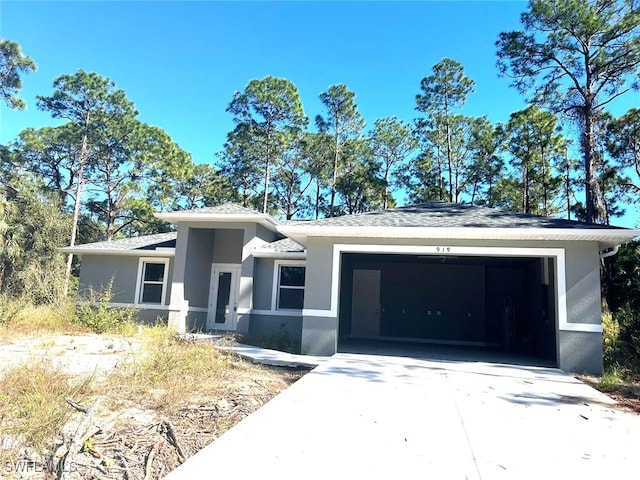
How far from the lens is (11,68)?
22781 mm

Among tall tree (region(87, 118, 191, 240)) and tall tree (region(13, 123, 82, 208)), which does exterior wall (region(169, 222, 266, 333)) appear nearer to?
tall tree (region(87, 118, 191, 240))

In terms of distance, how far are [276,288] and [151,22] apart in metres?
8.52

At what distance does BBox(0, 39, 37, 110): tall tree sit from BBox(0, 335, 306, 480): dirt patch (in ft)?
68.6

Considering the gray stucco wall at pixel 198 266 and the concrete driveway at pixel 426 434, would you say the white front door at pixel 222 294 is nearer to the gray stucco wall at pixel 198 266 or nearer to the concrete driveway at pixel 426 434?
the gray stucco wall at pixel 198 266

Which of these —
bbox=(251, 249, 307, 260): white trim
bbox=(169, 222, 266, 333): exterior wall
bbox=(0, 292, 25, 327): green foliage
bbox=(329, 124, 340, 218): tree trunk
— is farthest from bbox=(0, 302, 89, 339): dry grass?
bbox=(329, 124, 340, 218): tree trunk

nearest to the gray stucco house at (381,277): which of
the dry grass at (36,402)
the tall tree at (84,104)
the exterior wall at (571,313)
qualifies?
the exterior wall at (571,313)

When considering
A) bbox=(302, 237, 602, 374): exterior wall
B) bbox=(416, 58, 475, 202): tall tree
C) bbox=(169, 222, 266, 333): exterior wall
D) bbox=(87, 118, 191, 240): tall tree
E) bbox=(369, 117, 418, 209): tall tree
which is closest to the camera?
bbox=(302, 237, 602, 374): exterior wall

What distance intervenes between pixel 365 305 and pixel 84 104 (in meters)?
23.5

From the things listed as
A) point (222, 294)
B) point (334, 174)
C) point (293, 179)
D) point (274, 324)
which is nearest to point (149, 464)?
point (274, 324)

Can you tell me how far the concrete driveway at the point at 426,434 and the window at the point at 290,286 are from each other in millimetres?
5985

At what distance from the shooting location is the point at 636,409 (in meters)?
5.91

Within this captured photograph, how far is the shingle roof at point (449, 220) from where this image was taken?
9.70 m

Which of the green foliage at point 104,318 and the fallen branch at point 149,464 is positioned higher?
the green foliage at point 104,318

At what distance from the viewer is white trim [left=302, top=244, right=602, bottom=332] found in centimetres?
899
